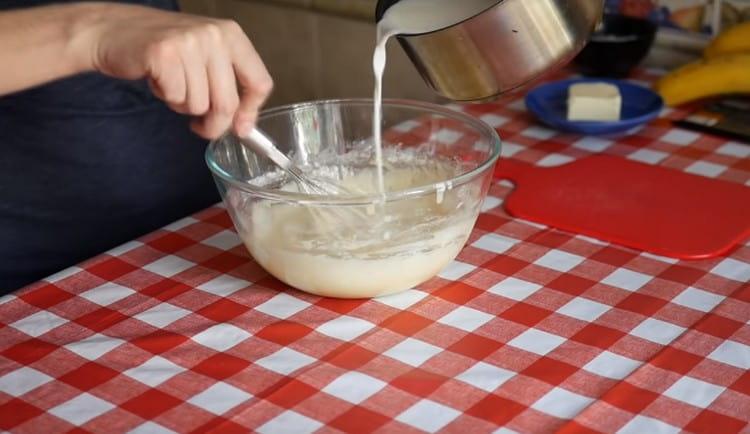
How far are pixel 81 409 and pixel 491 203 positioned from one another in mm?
590

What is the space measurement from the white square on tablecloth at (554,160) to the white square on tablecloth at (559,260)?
0.27 meters

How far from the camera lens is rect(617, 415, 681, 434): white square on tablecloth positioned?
2.75 ft

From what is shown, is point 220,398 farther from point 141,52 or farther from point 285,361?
point 141,52

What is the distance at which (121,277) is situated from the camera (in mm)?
1101

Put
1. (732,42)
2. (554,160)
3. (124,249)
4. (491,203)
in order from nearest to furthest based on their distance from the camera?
(124,249), (491,203), (554,160), (732,42)

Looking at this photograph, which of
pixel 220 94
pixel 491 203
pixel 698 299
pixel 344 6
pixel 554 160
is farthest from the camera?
pixel 344 6

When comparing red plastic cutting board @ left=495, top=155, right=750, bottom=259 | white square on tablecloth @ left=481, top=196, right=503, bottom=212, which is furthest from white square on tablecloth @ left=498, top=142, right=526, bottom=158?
white square on tablecloth @ left=481, top=196, right=503, bottom=212

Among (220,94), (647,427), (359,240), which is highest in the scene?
(220,94)

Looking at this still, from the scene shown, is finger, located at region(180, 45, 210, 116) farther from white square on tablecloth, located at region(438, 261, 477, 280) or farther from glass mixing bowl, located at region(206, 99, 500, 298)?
white square on tablecloth, located at region(438, 261, 477, 280)

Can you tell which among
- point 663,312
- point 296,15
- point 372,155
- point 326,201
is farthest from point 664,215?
point 296,15

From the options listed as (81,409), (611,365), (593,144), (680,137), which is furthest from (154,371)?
(680,137)

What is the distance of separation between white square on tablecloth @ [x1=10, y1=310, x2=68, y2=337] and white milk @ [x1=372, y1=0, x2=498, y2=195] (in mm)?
348

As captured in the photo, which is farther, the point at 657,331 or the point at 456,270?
the point at 456,270

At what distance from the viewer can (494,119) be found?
5.17 ft
